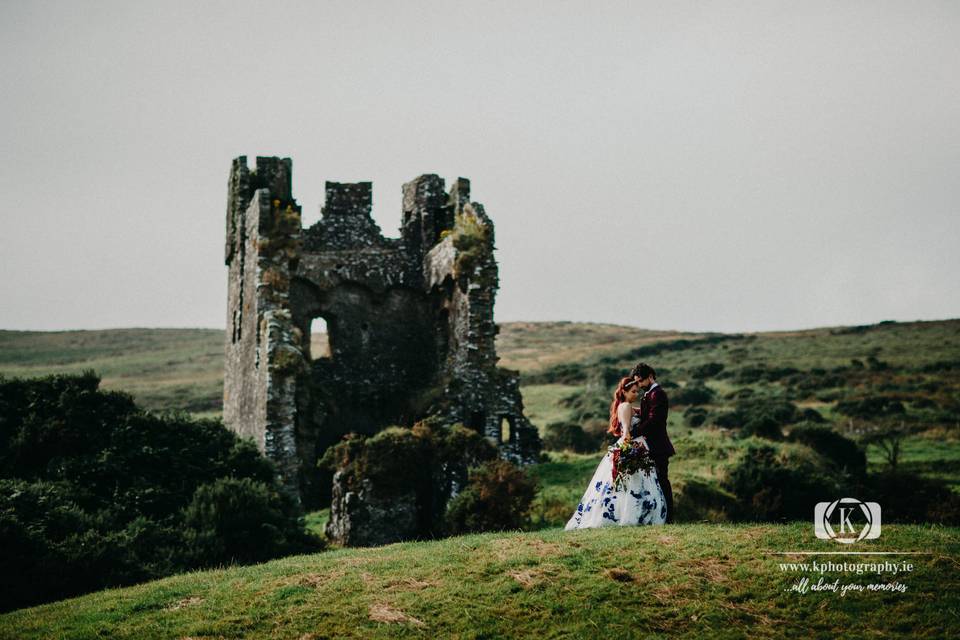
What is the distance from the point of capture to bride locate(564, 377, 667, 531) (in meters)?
13.6

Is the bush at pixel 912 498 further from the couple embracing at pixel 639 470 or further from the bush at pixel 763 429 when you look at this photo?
the couple embracing at pixel 639 470

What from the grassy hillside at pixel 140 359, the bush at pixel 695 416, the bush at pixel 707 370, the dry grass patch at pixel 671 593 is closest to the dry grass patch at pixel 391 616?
the dry grass patch at pixel 671 593

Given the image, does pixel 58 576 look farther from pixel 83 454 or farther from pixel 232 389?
pixel 232 389

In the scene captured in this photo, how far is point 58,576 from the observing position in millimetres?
13742

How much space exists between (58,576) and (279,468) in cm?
878

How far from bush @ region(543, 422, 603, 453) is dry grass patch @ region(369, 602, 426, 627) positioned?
25.5 metres

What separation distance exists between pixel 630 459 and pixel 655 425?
2.04 feet

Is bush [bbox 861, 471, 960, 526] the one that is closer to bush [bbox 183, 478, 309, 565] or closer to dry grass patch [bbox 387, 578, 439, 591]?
bush [bbox 183, 478, 309, 565]

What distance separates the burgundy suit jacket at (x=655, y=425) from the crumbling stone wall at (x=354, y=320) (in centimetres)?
1163

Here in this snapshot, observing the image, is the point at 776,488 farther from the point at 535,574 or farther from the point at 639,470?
the point at 535,574

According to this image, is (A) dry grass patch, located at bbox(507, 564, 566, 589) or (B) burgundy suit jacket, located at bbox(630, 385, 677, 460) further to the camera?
(B) burgundy suit jacket, located at bbox(630, 385, 677, 460)

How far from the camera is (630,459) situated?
Answer: 44.1ft

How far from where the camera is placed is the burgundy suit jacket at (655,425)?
1347cm

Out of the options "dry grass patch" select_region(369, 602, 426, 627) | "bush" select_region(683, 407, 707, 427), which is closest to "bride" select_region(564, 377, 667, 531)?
"dry grass patch" select_region(369, 602, 426, 627)
